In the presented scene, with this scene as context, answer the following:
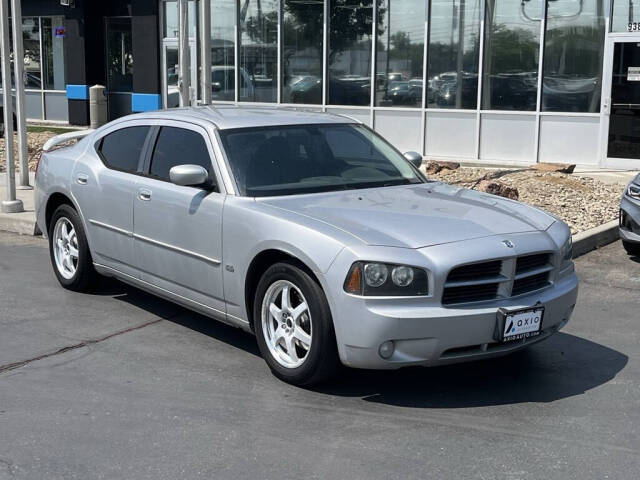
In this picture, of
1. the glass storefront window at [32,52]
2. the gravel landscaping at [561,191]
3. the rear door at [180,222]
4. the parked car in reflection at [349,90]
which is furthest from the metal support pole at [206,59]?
the glass storefront window at [32,52]

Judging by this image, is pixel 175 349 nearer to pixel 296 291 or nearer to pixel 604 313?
pixel 296 291

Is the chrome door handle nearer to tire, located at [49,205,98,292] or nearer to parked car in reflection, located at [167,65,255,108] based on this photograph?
tire, located at [49,205,98,292]

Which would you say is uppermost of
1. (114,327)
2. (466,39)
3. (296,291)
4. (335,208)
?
(466,39)

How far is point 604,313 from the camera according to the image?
7.18 meters

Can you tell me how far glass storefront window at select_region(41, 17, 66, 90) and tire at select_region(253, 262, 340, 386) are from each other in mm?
21457

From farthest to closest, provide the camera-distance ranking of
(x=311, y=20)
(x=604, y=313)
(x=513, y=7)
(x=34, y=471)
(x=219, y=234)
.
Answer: (x=311, y=20) < (x=513, y=7) < (x=604, y=313) < (x=219, y=234) < (x=34, y=471)

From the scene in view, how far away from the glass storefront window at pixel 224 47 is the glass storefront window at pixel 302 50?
4.70ft

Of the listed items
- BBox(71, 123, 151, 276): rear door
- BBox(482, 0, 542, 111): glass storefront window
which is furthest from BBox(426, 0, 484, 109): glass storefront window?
BBox(71, 123, 151, 276): rear door

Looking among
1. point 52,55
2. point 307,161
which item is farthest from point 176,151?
point 52,55

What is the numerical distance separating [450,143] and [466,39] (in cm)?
198

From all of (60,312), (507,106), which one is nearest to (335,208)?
(60,312)

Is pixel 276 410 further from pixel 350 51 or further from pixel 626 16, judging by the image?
pixel 350 51

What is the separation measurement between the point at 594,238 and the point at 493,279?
5.05m

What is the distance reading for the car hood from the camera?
200 inches
